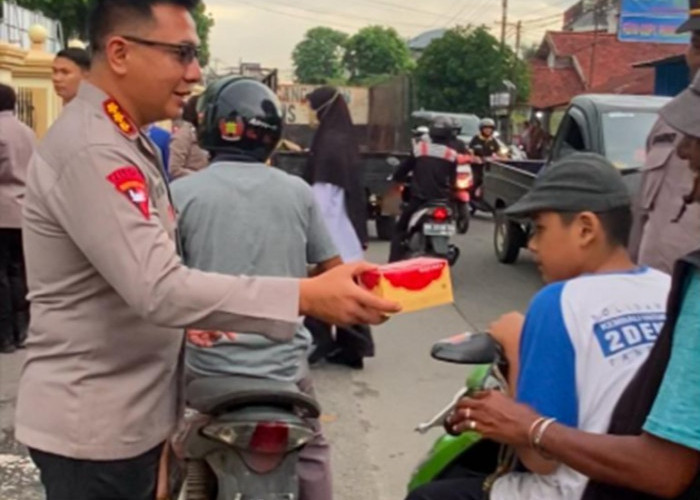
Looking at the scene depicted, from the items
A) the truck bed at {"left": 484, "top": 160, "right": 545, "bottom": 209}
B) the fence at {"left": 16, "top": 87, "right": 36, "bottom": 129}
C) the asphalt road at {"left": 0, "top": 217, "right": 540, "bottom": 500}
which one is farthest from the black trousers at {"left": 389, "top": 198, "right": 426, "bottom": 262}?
the fence at {"left": 16, "top": 87, "right": 36, "bottom": 129}

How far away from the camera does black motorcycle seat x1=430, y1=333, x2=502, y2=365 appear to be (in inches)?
109

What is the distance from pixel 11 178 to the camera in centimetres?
753

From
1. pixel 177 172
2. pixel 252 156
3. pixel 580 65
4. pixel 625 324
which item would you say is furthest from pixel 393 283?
pixel 580 65

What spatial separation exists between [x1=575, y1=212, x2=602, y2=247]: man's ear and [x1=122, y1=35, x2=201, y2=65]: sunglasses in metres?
0.99

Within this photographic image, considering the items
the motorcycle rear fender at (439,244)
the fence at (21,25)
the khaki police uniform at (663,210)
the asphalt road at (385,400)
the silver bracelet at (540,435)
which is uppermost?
the fence at (21,25)

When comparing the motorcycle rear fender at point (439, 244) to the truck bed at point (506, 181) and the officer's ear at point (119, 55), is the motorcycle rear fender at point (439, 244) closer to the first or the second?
the truck bed at point (506, 181)

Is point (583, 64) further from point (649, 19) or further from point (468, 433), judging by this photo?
point (468, 433)

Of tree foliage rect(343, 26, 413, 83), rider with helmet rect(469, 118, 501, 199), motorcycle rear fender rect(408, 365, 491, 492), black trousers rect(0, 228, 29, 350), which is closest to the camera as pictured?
motorcycle rear fender rect(408, 365, 491, 492)

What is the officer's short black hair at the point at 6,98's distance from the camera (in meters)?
7.33

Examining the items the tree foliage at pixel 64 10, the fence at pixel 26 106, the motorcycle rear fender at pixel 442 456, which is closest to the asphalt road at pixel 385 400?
the motorcycle rear fender at pixel 442 456

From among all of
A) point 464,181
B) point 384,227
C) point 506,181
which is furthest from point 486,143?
point 506,181

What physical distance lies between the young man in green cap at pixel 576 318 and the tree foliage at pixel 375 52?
300 feet

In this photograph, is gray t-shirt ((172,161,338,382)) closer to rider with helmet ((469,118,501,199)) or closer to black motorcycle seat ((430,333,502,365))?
black motorcycle seat ((430,333,502,365))

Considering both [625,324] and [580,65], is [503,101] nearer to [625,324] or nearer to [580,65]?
[580,65]
